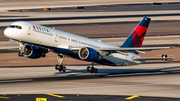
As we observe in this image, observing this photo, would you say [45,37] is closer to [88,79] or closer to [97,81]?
[88,79]

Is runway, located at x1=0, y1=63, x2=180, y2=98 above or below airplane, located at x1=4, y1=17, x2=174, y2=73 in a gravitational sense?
below

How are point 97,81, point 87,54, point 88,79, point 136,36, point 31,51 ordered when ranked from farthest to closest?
point 136,36 → point 31,51 → point 88,79 → point 87,54 → point 97,81

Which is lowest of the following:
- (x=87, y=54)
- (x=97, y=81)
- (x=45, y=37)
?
(x=97, y=81)

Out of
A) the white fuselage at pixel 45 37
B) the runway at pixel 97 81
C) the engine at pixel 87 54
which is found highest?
the white fuselage at pixel 45 37

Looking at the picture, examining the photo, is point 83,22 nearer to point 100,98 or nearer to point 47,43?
point 47,43

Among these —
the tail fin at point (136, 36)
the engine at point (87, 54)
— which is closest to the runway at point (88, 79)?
the engine at point (87, 54)

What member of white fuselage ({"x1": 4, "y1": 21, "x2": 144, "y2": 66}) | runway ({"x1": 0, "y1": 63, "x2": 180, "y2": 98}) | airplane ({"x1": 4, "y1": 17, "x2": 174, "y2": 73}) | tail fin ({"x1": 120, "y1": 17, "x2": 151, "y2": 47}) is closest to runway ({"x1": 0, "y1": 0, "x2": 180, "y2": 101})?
runway ({"x1": 0, "y1": 63, "x2": 180, "y2": 98})

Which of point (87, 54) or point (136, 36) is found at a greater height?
point (136, 36)

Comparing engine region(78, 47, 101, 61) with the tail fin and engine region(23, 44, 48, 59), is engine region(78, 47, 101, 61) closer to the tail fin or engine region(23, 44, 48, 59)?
engine region(23, 44, 48, 59)

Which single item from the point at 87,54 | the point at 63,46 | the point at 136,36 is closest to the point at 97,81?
the point at 87,54

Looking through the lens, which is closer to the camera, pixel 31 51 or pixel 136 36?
pixel 31 51

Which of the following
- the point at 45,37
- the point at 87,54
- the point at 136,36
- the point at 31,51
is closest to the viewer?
the point at 87,54

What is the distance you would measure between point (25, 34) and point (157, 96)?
22280 millimetres

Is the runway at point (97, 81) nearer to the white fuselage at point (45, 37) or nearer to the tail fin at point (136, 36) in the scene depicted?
the white fuselage at point (45, 37)
